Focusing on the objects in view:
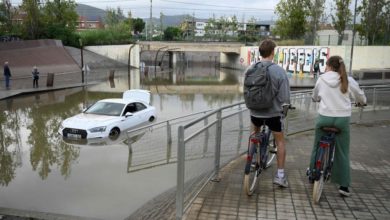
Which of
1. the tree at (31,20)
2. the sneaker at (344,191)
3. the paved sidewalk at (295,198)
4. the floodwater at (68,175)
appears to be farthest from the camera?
the tree at (31,20)

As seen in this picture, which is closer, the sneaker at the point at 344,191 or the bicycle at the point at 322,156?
the bicycle at the point at 322,156

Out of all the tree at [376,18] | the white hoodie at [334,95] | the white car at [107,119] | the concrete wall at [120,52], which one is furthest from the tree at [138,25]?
the white hoodie at [334,95]

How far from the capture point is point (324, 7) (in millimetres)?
50875

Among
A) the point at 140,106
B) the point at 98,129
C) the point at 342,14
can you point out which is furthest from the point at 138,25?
the point at 98,129

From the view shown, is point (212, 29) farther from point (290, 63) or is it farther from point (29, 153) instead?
point (29, 153)

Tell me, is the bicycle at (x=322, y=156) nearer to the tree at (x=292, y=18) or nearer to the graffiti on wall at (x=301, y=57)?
the graffiti on wall at (x=301, y=57)

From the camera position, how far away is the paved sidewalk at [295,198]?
5.00m

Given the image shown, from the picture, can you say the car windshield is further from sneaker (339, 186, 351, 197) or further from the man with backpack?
sneaker (339, 186, 351, 197)

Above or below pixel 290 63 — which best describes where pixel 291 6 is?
above

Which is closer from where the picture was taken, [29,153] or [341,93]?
[341,93]

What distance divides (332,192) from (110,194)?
465cm

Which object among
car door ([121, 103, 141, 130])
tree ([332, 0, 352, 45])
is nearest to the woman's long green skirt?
car door ([121, 103, 141, 130])

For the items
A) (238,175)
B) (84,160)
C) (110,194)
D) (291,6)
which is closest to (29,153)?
(84,160)

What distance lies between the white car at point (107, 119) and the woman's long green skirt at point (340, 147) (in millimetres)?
9658
